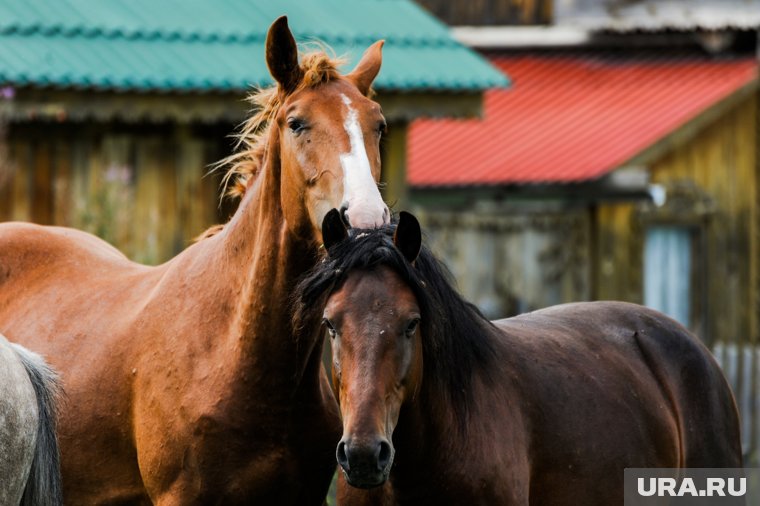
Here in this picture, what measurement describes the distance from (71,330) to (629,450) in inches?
93.3

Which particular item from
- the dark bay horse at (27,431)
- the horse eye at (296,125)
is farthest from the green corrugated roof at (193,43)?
the dark bay horse at (27,431)

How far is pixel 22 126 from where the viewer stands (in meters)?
10.3

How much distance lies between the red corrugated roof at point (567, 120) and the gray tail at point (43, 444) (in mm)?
11442

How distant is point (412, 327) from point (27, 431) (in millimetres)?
1298

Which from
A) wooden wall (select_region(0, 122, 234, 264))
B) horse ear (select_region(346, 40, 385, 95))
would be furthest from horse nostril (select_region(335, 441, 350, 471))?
wooden wall (select_region(0, 122, 234, 264))

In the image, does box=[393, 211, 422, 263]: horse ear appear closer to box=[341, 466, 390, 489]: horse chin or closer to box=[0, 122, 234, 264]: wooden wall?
box=[341, 466, 390, 489]: horse chin

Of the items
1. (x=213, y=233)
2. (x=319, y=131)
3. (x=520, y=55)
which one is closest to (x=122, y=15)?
(x=213, y=233)

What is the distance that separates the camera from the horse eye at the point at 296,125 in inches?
201

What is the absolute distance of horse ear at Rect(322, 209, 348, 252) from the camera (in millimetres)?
4730

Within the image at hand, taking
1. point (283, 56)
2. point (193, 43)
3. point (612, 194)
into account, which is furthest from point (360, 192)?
point (612, 194)

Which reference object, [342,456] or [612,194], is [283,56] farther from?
[612,194]

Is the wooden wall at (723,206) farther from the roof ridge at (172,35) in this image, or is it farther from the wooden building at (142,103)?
the wooden building at (142,103)

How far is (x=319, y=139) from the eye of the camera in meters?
5.04

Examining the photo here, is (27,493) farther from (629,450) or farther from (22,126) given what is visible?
(22,126)
